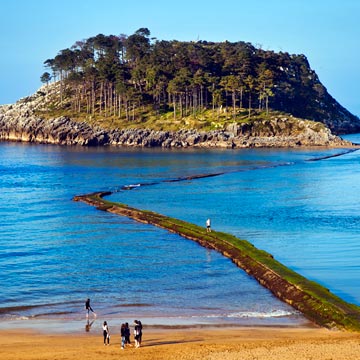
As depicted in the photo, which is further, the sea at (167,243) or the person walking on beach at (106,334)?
the sea at (167,243)

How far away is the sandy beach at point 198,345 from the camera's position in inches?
1436

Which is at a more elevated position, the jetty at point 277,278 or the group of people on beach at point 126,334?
the jetty at point 277,278

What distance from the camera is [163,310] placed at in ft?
149

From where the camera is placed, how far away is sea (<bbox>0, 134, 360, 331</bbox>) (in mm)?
45688

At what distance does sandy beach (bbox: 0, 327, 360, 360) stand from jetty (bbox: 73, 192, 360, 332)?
6.01ft

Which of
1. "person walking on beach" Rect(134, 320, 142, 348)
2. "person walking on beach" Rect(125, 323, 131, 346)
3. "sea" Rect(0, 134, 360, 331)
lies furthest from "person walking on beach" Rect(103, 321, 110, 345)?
"sea" Rect(0, 134, 360, 331)

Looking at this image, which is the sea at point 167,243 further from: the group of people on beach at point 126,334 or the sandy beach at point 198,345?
the group of people on beach at point 126,334

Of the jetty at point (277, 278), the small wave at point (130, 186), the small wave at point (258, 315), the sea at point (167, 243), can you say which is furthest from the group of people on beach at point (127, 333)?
the small wave at point (130, 186)

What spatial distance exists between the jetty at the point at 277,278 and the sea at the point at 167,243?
929 mm

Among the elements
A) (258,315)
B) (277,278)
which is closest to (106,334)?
(258,315)

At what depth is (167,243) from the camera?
66.4 m

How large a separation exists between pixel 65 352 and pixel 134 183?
260 ft

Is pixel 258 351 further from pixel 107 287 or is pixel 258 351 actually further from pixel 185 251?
pixel 185 251

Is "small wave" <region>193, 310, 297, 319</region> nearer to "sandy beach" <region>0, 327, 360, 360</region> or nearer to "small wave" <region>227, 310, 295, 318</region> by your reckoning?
"small wave" <region>227, 310, 295, 318</region>
